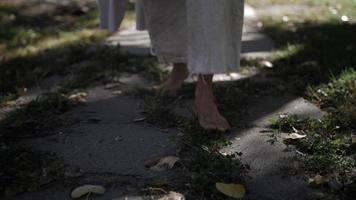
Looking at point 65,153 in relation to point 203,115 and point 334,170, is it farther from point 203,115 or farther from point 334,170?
point 334,170

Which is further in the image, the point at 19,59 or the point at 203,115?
the point at 19,59

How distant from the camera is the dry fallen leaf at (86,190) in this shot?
2040 mm

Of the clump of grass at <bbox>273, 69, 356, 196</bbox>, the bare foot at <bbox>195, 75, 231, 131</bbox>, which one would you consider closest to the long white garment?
the bare foot at <bbox>195, 75, 231, 131</bbox>

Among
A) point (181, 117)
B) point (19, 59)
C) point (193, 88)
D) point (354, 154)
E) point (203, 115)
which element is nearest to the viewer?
point (354, 154)

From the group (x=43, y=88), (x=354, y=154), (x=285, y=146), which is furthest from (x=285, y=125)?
(x=43, y=88)

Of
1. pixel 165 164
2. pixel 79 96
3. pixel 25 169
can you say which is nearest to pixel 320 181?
pixel 165 164

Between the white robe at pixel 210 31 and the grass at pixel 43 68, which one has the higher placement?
the white robe at pixel 210 31

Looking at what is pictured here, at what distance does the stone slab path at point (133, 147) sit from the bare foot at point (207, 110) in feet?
0.25

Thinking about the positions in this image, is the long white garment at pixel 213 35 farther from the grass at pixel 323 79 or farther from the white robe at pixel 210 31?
the grass at pixel 323 79

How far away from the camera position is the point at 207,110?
8.72 ft

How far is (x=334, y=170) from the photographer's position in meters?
2.14

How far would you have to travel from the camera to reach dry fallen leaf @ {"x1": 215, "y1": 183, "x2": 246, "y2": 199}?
6.47 feet

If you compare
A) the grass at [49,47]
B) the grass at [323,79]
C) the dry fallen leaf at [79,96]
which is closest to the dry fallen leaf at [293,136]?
the grass at [323,79]

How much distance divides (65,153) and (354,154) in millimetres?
1239
